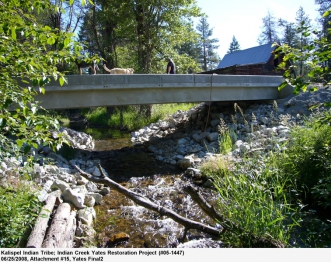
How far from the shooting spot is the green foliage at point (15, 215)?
298 centimetres

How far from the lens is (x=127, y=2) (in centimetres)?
1650

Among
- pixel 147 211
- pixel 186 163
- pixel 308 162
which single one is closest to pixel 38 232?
pixel 147 211

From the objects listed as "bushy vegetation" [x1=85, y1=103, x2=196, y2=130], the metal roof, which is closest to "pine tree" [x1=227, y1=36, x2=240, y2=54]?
the metal roof

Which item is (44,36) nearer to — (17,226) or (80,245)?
(17,226)

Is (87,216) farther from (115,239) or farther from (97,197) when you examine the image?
(97,197)

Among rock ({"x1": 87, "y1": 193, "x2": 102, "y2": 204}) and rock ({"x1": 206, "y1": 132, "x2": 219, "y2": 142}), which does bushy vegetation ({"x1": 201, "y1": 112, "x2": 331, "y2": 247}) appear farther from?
rock ({"x1": 206, "y1": 132, "x2": 219, "y2": 142})

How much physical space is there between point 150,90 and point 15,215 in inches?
280

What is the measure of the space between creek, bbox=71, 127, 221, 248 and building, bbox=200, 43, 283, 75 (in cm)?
1030

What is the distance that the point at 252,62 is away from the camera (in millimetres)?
22219

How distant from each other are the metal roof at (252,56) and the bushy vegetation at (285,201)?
1794 centimetres

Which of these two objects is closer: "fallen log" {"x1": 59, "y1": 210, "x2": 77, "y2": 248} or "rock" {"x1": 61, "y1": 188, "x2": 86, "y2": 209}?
"fallen log" {"x1": 59, "y1": 210, "x2": 77, "y2": 248}

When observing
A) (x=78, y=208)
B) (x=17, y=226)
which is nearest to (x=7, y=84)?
(x=17, y=226)

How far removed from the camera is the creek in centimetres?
418

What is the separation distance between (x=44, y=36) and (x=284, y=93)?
12.3 m
